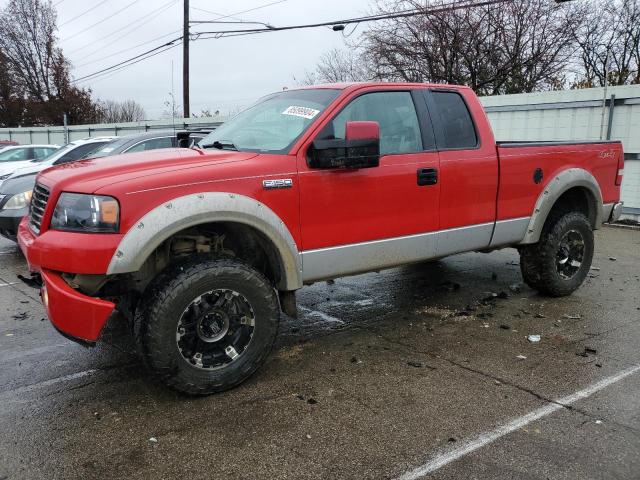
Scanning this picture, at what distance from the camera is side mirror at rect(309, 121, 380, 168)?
147 inches

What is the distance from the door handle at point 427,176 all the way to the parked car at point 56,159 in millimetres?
2267

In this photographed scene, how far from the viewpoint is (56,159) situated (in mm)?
10062

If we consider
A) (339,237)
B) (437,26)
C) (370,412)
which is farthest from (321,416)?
(437,26)

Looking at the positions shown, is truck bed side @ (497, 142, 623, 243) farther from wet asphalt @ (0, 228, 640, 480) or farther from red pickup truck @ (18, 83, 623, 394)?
wet asphalt @ (0, 228, 640, 480)

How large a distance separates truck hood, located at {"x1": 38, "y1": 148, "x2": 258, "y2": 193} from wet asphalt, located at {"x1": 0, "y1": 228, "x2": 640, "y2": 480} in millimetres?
1402

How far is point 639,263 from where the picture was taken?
7496 mm

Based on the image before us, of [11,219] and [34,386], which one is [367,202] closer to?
[34,386]

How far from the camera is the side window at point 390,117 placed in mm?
4211

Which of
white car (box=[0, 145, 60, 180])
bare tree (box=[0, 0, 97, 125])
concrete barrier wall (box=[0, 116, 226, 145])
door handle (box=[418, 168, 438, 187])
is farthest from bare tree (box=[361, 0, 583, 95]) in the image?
bare tree (box=[0, 0, 97, 125])

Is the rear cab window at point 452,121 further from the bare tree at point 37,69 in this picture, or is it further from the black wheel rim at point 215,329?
the bare tree at point 37,69

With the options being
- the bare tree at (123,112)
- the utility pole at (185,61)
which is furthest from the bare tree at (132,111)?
the utility pole at (185,61)

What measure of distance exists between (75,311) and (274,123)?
6.60 ft

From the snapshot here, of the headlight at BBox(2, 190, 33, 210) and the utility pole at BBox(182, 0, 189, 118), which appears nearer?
the headlight at BBox(2, 190, 33, 210)

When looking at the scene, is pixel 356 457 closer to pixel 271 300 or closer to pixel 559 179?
pixel 271 300
